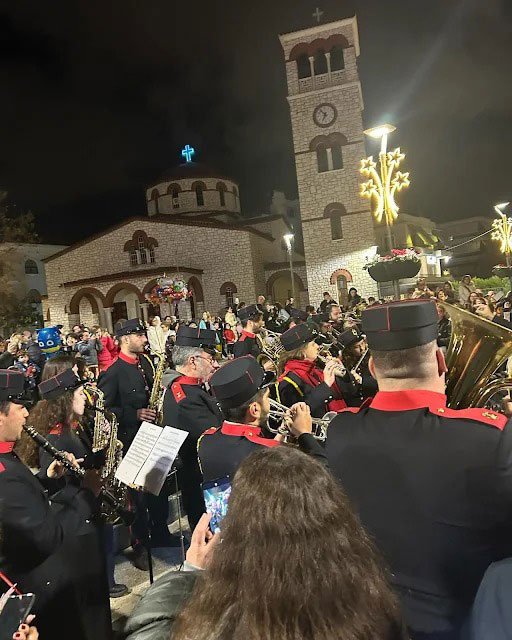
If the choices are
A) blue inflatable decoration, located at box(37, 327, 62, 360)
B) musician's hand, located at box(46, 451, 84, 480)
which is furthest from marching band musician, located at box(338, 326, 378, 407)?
blue inflatable decoration, located at box(37, 327, 62, 360)

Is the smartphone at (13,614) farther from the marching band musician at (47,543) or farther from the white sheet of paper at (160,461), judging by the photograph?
the white sheet of paper at (160,461)

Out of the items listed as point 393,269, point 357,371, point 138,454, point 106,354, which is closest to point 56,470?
point 138,454

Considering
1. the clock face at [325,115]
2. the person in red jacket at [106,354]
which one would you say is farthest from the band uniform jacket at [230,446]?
the clock face at [325,115]

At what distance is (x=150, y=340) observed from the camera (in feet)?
44.2

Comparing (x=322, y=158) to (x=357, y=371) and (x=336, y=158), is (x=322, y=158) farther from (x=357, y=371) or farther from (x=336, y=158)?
(x=357, y=371)

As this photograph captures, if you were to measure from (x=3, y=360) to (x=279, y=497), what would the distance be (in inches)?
333

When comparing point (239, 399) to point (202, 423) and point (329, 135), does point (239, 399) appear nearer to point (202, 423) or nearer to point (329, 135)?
point (202, 423)

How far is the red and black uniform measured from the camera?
5.13 metres

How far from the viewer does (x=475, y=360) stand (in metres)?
2.54

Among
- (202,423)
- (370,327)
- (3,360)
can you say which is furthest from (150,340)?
(370,327)

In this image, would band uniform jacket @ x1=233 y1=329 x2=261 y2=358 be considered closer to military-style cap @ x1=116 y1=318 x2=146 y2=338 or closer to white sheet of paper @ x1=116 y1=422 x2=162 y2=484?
military-style cap @ x1=116 y1=318 x2=146 y2=338

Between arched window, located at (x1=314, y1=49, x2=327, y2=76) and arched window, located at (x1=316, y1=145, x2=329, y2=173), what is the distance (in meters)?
4.38

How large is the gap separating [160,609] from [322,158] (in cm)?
3025

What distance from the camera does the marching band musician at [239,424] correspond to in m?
2.81
